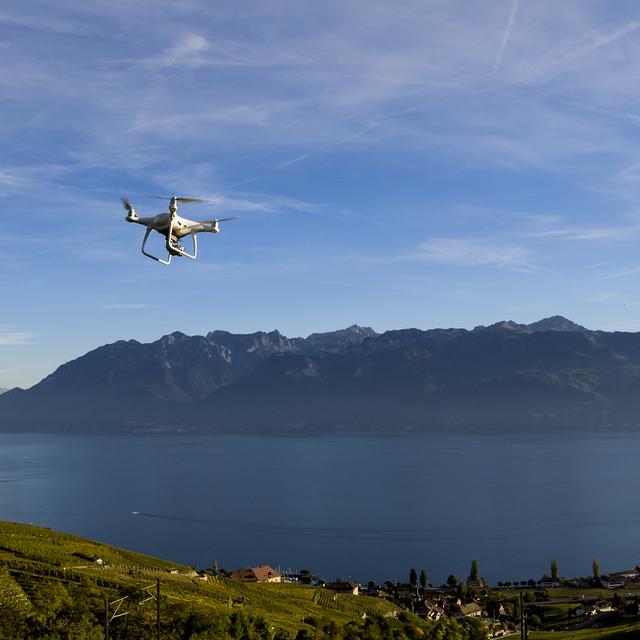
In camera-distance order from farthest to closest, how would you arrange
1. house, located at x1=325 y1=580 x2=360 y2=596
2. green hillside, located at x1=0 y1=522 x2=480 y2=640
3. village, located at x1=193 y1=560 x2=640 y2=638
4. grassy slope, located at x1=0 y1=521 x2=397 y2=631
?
house, located at x1=325 y1=580 x2=360 y2=596
village, located at x1=193 y1=560 x2=640 y2=638
grassy slope, located at x1=0 y1=521 x2=397 y2=631
green hillside, located at x1=0 y1=522 x2=480 y2=640

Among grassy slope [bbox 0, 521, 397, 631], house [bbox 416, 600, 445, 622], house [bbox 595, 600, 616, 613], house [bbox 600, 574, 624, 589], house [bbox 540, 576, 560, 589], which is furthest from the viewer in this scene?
house [bbox 540, 576, 560, 589]

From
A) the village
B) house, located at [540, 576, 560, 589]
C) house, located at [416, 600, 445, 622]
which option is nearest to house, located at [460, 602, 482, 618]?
the village

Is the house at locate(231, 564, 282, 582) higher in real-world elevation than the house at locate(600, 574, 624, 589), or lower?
higher

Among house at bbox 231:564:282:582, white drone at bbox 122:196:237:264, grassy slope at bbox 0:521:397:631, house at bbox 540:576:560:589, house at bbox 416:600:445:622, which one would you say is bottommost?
house at bbox 540:576:560:589

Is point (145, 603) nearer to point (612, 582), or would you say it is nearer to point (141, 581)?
point (141, 581)

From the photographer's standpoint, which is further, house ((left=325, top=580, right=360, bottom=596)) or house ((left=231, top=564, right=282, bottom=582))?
house ((left=231, top=564, right=282, bottom=582))

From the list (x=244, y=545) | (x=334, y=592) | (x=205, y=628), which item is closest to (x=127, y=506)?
(x=244, y=545)

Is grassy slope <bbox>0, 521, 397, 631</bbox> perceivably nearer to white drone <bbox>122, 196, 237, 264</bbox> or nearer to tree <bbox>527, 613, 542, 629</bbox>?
tree <bbox>527, 613, 542, 629</bbox>

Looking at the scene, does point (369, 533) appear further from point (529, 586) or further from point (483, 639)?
point (483, 639)
